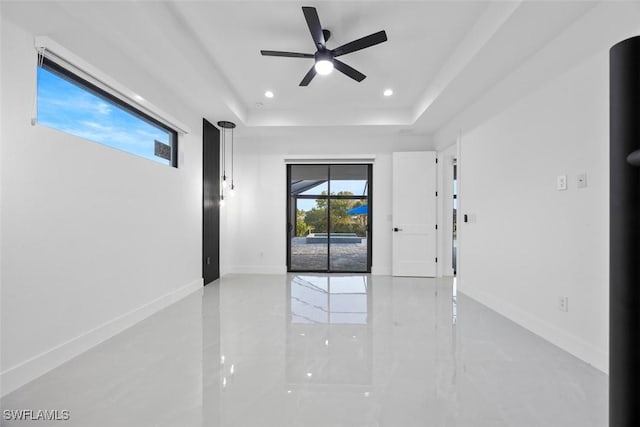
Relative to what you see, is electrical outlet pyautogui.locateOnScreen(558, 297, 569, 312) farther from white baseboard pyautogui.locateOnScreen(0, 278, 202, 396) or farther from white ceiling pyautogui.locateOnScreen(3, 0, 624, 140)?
white baseboard pyautogui.locateOnScreen(0, 278, 202, 396)

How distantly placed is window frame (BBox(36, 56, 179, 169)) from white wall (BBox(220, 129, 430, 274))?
5.51 feet

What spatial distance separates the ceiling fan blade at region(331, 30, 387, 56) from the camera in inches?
98.0

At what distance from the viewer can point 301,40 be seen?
9.67 ft

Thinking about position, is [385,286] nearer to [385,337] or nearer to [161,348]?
[385,337]

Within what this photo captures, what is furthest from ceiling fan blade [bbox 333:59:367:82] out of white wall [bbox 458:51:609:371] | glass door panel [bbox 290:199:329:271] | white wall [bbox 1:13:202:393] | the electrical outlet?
glass door panel [bbox 290:199:329:271]

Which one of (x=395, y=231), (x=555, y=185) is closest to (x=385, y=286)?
(x=395, y=231)

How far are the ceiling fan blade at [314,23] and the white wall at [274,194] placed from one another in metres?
2.79

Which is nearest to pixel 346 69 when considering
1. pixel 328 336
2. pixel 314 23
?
pixel 314 23

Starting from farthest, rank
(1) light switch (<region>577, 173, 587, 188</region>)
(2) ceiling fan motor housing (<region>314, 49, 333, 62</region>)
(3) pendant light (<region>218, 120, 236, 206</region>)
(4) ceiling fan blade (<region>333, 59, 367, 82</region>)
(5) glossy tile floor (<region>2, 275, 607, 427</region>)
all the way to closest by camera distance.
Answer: (3) pendant light (<region>218, 120, 236, 206</region>)
(4) ceiling fan blade (<region>333, 59, 367, 82</region>)
(2) ceiling fan motor housing (<region>314, 49, 333, 62</region>)
(1) light switch (<region>577, 173, 587, 188</region>)
(5) glossy tile floor (<region>2, 275, 607, 427</region>)

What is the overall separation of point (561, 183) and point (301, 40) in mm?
2626

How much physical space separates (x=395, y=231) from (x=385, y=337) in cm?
277

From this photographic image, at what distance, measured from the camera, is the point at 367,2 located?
8.03 ft

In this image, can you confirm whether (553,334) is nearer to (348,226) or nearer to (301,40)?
(301,40)

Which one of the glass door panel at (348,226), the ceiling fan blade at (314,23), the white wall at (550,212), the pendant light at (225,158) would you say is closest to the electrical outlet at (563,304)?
the white wall at (550,212)
